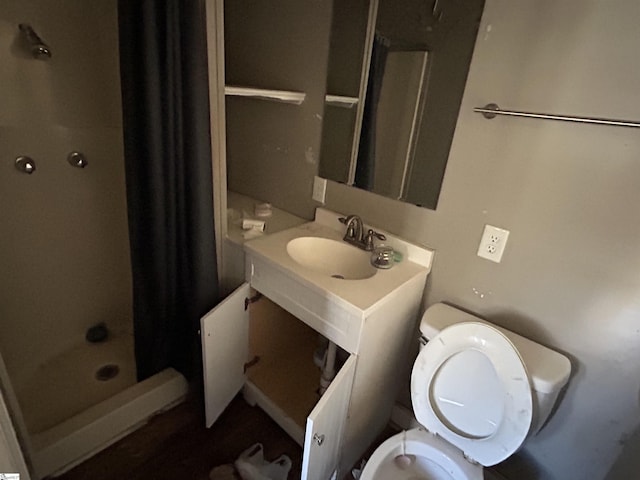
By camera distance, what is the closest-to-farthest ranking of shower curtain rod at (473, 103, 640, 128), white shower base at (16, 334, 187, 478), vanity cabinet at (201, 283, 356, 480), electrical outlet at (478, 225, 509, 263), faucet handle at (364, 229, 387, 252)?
shower curtain rod at (473, 103, 640, 128) < vanity cabinet at (201, 283, 356, 480) < electrical outlet at (478, 225, 509, 263) < white shower base at (16, 334, 187, 478) < faucet handle at (364, 229, 387, 252)

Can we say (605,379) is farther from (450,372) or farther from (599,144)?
(599,144)

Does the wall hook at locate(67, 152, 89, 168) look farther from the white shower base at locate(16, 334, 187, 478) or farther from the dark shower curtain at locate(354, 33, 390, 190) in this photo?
the dark shower curtain at locate(354, 33, 390, 190)

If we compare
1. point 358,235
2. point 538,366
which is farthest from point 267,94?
point 538,366

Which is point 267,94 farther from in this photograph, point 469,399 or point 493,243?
point 469,399

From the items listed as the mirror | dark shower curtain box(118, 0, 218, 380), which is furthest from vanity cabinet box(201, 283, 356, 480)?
the mirror

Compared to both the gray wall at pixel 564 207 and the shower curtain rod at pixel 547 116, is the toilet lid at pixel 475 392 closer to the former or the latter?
the gray wall at pixel 564 207

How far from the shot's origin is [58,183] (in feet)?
5.34

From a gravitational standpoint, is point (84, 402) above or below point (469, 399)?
below

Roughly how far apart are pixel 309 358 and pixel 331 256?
2.06ft

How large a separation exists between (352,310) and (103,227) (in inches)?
56.0

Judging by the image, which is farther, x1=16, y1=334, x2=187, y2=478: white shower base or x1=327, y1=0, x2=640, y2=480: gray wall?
x1=16, y1=334, x2=187, y2=478: white shower base

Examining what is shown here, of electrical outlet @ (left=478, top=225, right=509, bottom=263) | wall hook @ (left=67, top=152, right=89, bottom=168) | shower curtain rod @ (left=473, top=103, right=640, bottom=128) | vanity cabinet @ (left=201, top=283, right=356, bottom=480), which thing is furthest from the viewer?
wall hook @ (left=67, top=152, right=89, bottom=168)

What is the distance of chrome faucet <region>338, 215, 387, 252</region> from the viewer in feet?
4.69

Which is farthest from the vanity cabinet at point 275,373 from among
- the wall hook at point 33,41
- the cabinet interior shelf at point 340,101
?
the wall hook at point 33,41
